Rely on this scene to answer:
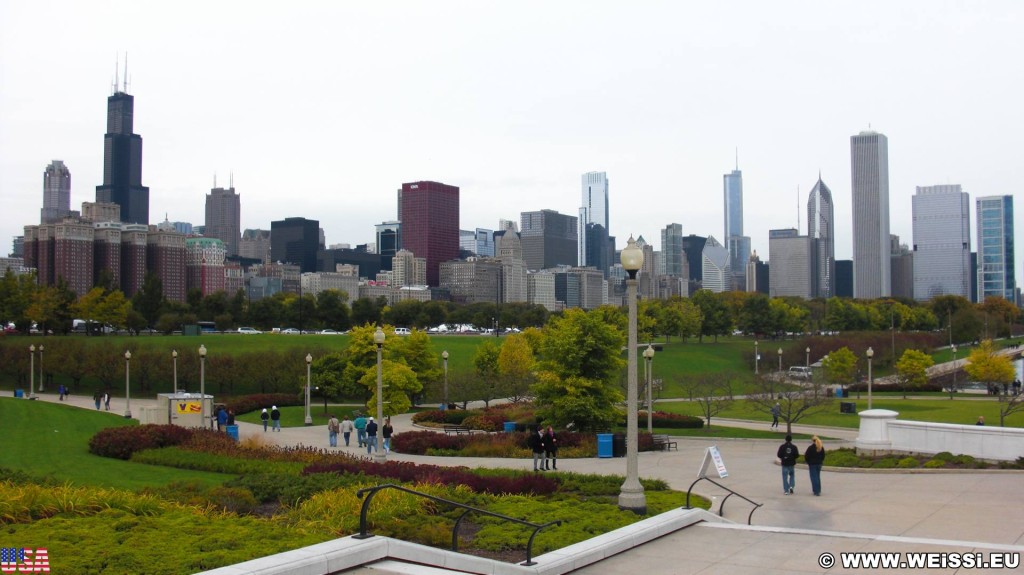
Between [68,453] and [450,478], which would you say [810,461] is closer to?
[450,478]

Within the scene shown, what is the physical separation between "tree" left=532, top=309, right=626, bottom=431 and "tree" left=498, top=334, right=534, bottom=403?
1380 cm

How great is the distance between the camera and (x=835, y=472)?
987 inches

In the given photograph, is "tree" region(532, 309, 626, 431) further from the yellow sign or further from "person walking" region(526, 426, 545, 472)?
the yellow sign

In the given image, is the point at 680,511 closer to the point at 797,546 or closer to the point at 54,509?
the point at 797,546

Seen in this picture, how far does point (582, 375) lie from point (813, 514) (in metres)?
20.0

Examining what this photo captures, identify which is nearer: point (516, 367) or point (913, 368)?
point (516, 367)

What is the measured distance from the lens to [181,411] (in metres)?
40.3

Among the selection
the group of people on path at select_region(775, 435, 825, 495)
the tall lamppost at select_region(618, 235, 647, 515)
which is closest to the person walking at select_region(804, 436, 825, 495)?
the group of people on path at select_region(775, 435, 825, 495)

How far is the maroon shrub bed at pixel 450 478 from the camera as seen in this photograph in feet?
63.7

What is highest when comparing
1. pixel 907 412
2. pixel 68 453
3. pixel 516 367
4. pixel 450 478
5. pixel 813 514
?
pixel 516 367

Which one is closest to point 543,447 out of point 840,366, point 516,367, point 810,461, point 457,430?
point 810,461

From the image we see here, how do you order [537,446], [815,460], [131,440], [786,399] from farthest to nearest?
[786,399] < [131,440] < [537,446] < [815,460]

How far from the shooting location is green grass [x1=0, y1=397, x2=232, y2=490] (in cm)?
2264

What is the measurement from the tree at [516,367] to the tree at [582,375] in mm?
13801
